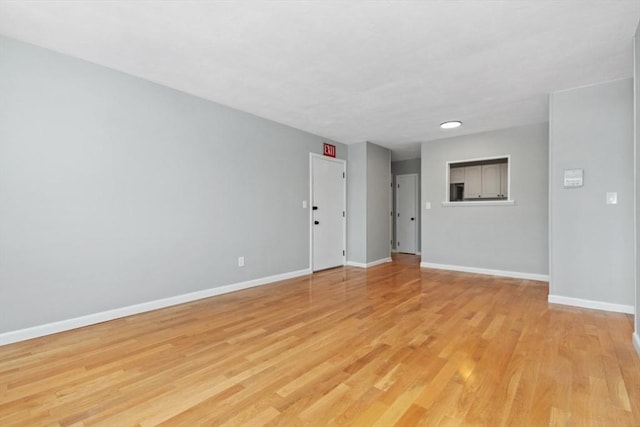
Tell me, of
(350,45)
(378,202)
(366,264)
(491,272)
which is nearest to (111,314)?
(350,45)

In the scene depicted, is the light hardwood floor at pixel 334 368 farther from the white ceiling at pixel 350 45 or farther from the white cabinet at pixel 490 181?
the white cabinet at pixel 490 181

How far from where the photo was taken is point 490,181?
Answer: 19.9 ft

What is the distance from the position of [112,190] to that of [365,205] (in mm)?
4058

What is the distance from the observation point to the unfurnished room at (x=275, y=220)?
5.62ft

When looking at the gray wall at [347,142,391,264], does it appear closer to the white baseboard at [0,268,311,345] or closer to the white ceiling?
the white ceiling

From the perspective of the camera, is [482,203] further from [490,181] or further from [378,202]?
[378,202]

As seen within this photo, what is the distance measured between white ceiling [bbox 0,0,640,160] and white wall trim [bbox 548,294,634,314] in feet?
7.83

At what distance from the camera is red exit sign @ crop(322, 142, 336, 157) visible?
5.34 metres

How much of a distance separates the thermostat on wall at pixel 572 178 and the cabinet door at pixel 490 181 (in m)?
2.79

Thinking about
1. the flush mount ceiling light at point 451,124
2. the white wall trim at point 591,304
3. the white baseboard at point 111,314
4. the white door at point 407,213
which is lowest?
the white wall trim at point 591,304

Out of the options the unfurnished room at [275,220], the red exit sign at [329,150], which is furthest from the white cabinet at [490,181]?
the red exit sign at [329,150]

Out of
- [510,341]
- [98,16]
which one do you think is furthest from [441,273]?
[98,16]

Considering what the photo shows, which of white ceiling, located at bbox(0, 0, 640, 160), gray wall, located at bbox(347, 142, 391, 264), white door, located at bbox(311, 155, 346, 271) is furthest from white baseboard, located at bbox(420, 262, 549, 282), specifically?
white ceiling, located at bbox(0, 0, 640, 160)

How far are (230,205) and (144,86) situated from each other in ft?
5.28
